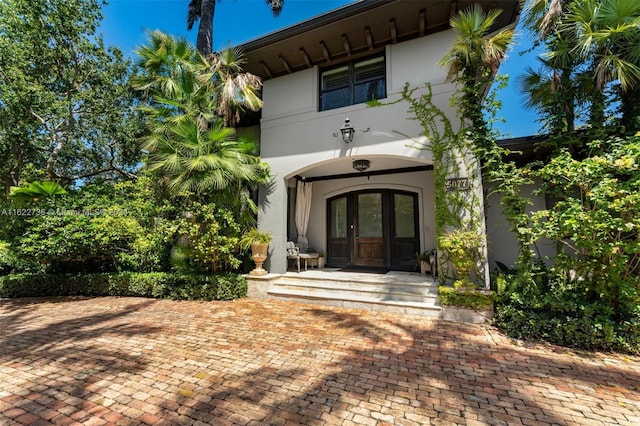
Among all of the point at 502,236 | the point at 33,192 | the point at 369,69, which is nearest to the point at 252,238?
the point at 369,69

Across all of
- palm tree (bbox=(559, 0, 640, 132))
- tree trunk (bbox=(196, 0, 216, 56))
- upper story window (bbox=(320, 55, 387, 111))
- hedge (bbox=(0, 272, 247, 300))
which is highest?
tree trunk (bbox=(196, 0, 216, 56))

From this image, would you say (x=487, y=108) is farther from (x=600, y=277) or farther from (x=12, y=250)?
(x=12, y=250)

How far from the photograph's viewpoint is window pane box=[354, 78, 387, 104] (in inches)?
271

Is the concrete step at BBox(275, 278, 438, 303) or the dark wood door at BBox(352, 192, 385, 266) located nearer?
the concrete step at BBox(275, 278, 438, 303)

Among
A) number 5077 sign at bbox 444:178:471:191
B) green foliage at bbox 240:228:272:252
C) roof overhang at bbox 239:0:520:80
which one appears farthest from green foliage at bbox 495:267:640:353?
roof overhang at bbox 239:0:520:80

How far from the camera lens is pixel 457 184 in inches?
223

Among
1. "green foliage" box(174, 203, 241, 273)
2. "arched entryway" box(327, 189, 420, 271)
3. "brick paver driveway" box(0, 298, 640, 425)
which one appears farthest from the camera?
"arched entryway" box(327, 189, 420, 271)

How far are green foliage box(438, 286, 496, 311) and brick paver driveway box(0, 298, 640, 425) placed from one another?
1.26ft

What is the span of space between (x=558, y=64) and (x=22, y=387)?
31.9 ft

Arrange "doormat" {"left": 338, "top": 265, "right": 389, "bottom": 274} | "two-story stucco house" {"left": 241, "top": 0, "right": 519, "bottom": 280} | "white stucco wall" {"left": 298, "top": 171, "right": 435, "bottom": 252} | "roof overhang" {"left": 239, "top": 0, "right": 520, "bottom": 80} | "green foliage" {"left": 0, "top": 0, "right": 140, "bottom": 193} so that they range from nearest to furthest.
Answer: "roof overhang" {"left": 239, "top": 0, "right": 520, "bottom": 80} < "two-story stucco house" {"left": 241, "top": 0, "right": 519, "bottom": 280} < "doormat" {"left": 338, "top": 265, "right": 389, "bottom": 274} < "white stucco wall" {"left": 298, "top": 171, "right": 435, "bottom": 252} < "green foliage" {"left": 0, "top": 0, "right": 140, "bottom": 193}

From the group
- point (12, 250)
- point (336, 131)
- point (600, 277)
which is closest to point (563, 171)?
point (600, 277)

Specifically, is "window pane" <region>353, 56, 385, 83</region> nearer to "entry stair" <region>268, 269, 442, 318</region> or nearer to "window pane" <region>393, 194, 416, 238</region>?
"window pane" <region>393, 194, 416, 238</region>

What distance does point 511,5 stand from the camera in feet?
18.3

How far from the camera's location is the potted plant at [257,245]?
22.7ft
